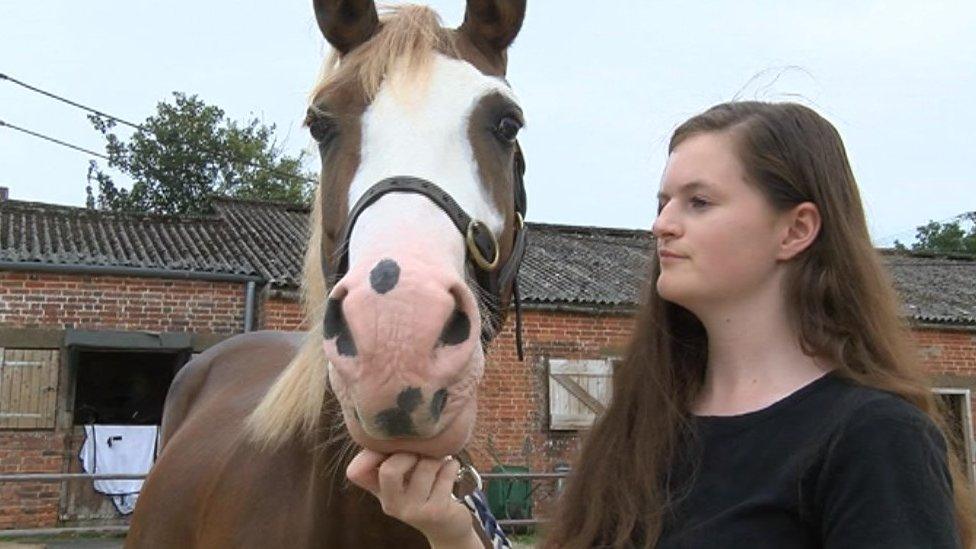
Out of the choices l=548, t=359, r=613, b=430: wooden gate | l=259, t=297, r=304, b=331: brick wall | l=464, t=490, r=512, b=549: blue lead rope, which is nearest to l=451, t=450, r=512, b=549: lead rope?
l=464, t=490, r=512, b=549: blue lead rope

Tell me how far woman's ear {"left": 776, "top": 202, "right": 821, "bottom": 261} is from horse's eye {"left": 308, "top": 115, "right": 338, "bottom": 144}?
3.07 ft

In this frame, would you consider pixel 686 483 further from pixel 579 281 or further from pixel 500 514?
pixel 579 281

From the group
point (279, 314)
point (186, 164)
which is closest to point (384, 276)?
point (279, 314)

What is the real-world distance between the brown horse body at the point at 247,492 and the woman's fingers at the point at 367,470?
0.68m

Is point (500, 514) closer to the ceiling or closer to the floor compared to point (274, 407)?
closer to the floor

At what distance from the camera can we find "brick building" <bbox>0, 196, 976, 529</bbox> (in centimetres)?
1007

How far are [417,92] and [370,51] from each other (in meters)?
0.21

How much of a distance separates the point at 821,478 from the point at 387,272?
65 cm

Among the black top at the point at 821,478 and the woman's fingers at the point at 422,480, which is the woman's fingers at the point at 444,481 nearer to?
the woman's fingers at the point at 422,480

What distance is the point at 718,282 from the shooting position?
1.34 meters

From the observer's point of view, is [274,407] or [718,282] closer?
[718,282]

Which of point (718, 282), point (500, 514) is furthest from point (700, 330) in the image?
point (500, 514)

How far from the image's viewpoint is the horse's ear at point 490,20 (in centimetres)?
211

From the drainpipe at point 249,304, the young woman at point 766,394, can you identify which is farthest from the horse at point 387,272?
the drainpipe at point 249,304
